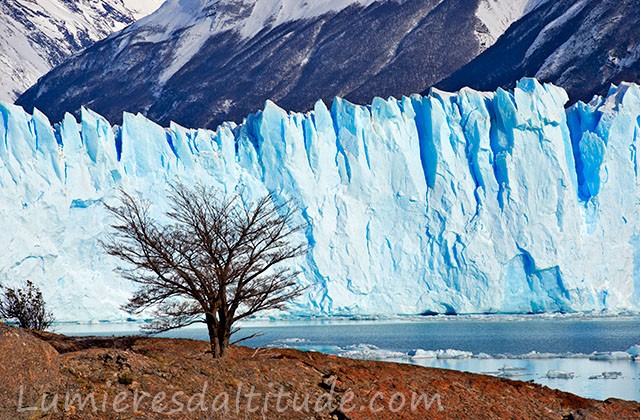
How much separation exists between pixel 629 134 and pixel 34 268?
22967 mm

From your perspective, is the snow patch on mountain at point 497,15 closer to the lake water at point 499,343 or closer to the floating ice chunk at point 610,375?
the lake water at point 499,343

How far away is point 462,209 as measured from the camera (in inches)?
1401

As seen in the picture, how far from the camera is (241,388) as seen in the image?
33.0 ft

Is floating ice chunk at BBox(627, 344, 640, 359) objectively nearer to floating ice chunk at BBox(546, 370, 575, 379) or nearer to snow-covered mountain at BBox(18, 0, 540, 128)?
floating ice chunk at BBox(546, 370, 575, 379)

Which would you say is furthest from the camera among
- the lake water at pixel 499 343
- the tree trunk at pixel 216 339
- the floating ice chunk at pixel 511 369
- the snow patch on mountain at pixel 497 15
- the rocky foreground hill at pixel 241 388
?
the snow patch on mountain at pixel 497 15

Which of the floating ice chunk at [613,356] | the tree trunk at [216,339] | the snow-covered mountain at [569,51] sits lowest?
the floating ice chunk at [613,356]

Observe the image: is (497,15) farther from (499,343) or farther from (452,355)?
(452,355)

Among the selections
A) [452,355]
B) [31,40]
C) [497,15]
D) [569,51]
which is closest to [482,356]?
[452,355]

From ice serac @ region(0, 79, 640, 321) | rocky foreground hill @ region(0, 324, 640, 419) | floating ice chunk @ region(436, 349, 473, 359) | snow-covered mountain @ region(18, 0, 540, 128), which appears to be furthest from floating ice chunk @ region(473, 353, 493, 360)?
snow-covered mountain @ region(18, 0, 540, 128)

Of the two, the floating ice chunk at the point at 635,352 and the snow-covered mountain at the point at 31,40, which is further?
the snow-covered mountain at the point at 31,40

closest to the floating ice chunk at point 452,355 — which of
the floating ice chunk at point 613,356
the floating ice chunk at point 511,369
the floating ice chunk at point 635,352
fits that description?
the floating ice chunk at point 511,369

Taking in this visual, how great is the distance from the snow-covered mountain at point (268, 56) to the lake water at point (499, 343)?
135 ft

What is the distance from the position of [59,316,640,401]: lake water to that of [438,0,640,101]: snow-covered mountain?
22628 millimetres

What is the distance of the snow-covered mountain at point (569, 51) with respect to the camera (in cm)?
5603
